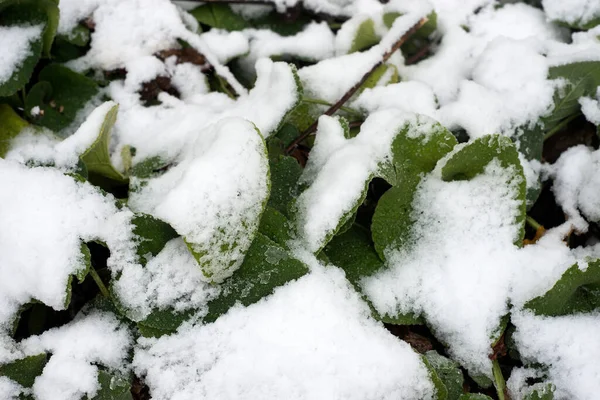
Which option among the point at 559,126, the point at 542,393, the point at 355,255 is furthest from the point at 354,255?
the point at 559,126

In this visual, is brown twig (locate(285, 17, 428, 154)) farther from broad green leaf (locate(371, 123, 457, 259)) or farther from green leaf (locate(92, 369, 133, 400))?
green leaf (locate(92, 369, 133, 400))

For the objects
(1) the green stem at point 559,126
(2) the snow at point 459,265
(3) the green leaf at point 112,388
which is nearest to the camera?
(3) the green leaf at point 112,388

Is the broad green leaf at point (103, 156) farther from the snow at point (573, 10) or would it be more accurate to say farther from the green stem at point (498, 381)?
the snow at point (573, 10)

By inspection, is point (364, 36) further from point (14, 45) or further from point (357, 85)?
point (14, 45)

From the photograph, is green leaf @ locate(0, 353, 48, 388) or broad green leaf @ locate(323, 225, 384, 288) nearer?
green leaf @ locate(0, 353, 48, 388)

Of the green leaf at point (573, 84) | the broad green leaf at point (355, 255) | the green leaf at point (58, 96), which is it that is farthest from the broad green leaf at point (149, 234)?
the green leaf at point (573, 84)

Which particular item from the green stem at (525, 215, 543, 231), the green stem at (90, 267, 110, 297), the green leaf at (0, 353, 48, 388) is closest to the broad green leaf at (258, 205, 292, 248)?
the green stem at (90, 267, 110, 297)

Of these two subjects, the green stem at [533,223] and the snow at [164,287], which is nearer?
the snow at [164,287]
